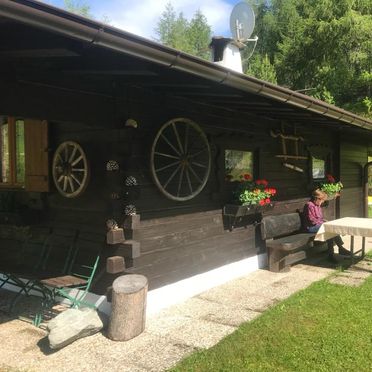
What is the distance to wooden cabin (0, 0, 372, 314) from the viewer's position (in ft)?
12.0

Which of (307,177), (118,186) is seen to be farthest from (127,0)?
(118,186)

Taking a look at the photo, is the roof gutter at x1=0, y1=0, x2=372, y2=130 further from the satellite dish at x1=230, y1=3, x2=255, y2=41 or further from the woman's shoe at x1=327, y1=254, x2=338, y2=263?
the woman's shoe at x1=327, y1=254, x2=338, y2=263

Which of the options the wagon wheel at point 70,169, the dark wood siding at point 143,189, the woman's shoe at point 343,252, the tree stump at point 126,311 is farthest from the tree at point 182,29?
the tree stump at point 126,311

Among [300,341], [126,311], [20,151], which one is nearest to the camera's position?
[300,341]

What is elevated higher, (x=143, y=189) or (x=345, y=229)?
(x=143, y=189)

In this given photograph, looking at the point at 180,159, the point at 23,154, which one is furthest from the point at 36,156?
the point at 180,159

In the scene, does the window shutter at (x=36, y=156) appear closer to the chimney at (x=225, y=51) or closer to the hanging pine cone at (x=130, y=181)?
the hanging pine cone at (x=130, y=181)

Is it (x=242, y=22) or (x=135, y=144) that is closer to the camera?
(x=135, y=144)

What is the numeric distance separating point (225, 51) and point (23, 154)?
3.88 metres

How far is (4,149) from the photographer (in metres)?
6.00

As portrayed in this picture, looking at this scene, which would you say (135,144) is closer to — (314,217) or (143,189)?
(143,189)

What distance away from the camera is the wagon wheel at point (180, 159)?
5223mm

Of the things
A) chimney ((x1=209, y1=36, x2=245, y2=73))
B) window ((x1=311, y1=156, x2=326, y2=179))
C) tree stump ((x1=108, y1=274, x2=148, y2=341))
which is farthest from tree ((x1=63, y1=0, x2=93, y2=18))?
tree stump ((x1=108, y1=274, x2=148, y2=341))

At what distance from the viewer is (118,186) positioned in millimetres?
4762
